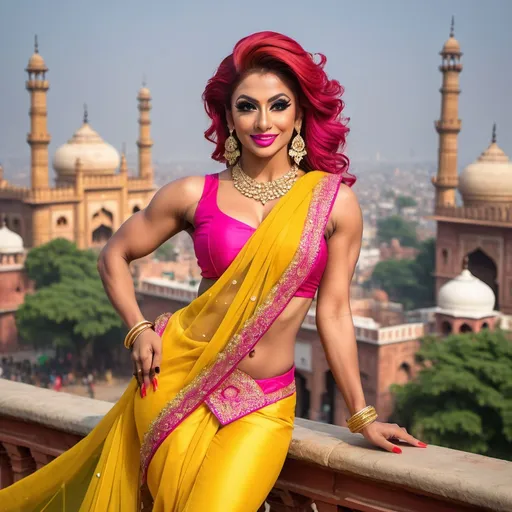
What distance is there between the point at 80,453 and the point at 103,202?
21711mm

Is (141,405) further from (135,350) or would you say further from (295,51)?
(295,51)

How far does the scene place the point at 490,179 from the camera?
1772cm

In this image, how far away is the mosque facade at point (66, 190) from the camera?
22188 mm

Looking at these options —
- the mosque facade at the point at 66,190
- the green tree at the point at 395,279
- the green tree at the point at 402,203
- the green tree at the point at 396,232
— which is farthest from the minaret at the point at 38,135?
the green tree at the point at 402,203

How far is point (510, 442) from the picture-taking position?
11906 mm

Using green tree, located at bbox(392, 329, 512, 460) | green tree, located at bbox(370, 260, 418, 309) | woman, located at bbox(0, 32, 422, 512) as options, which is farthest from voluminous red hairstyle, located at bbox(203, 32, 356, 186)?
green tree, located at bbox(370, 260, 418, 309)

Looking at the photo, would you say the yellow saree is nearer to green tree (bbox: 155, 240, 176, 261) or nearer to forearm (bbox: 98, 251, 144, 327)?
forearm (bbox: 98, 251, 144, 327)

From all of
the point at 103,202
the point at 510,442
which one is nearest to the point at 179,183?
the point at 510,442

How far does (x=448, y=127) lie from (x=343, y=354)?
18.4 m

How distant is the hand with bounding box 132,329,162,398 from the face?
39 centimetres

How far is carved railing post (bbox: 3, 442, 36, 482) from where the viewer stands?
239 centimetres

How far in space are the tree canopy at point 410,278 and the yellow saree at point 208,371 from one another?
79.8ft

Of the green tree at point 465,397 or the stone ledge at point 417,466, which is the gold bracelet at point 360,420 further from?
the green tree at point 465,397

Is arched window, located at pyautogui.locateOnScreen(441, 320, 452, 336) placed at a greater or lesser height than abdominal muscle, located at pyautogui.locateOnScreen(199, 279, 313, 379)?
lesser
